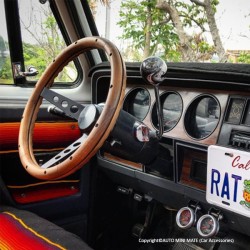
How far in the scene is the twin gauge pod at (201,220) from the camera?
1.24 meters

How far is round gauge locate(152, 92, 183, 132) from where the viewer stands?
1426 millimetres

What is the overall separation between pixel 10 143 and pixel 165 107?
2.68 ft

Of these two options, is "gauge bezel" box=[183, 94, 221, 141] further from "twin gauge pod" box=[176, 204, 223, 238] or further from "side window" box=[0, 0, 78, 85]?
"side window" box=[0, 0, 78, 85]

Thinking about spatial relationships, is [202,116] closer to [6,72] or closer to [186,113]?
[186,113]

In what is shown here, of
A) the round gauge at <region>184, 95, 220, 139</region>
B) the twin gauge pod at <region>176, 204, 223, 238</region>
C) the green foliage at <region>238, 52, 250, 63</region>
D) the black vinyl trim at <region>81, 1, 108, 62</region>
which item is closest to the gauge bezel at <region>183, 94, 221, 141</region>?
the round gauge at <region>184, 95, 220, 139</region>

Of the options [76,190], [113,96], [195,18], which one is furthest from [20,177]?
[195,18]

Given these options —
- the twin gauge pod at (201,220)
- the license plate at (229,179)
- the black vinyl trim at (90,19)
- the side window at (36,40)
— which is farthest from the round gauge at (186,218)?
the black vinyl trim at (90,19)

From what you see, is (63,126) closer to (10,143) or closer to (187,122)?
(10,143)

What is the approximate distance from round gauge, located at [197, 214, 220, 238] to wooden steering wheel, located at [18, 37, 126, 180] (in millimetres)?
602

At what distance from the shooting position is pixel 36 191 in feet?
5.74

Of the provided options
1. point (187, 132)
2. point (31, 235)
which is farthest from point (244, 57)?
point (31, 235)

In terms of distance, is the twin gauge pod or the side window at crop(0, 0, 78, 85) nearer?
the twin gauge pod

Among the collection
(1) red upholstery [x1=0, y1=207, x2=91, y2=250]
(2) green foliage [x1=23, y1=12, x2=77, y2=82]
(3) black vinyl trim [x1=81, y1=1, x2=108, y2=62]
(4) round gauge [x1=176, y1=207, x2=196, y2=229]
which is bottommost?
(1) red upholstery [x1=0, y1=207, x2=91, y2=250]

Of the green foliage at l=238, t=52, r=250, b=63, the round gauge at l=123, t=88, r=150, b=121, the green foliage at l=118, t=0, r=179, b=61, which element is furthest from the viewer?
the green foliage at l=118, t=0, r=179, b=61
